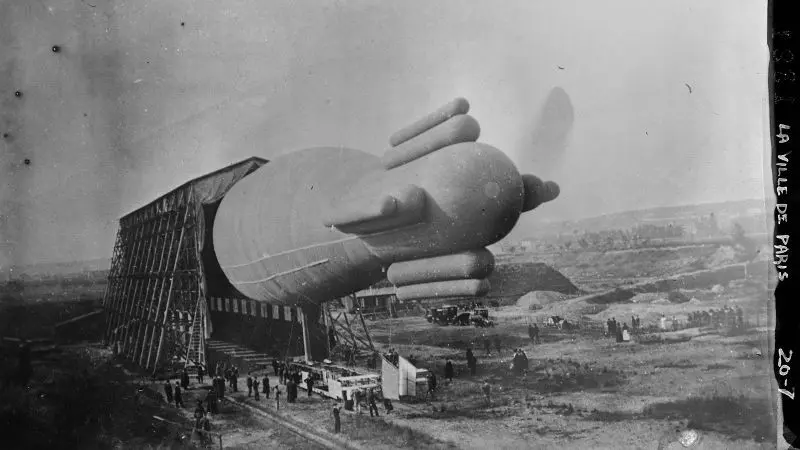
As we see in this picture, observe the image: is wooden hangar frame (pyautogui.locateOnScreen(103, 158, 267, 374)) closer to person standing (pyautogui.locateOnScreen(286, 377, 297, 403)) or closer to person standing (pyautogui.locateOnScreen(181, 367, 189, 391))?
person standing (pyautogui.locateOnScreen(181, 367, 189, 391))

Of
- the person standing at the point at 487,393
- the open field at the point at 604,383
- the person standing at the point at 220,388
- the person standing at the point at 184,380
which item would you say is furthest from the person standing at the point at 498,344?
the person standing at the point at 184,380

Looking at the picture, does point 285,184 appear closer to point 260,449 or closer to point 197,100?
point 197,100

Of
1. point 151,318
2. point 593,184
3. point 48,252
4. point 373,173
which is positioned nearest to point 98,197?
point 48,252

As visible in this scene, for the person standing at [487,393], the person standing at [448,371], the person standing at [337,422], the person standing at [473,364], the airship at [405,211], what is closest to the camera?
the airship at [405,211]

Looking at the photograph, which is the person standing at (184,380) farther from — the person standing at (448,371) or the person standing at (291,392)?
the person standing at (448,371)

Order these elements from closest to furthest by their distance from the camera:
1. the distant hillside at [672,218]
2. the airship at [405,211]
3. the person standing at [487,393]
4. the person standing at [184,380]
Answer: the airship at [405,211] < the person standing at [184,380] < the person standing at [487,393] < the distant hillside at [672,218]

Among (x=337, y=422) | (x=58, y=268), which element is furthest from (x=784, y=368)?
(x=58, y=268)
